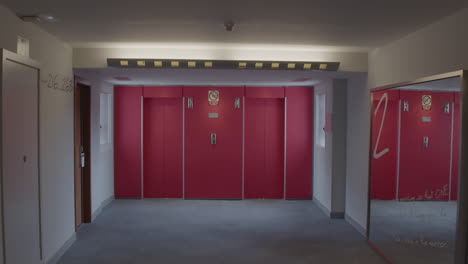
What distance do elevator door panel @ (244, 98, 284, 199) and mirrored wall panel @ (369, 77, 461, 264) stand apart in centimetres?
298

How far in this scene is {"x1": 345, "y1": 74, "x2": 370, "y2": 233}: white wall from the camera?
5.34 metres

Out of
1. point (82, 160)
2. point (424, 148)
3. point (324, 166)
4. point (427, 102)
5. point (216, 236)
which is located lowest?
point (216, 236)

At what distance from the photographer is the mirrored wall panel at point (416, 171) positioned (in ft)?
11.5

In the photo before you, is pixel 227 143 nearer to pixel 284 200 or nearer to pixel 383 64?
pixel 284 200

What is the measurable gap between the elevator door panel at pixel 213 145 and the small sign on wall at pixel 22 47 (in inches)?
159

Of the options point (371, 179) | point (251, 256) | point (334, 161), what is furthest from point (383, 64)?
point (251, 256)

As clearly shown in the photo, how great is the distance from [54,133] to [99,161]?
7.73 ft

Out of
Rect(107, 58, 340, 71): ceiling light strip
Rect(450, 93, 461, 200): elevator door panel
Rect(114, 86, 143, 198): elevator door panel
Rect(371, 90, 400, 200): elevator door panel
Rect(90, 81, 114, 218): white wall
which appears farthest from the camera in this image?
Rect(114, 86, 143, 198): elevator door panel

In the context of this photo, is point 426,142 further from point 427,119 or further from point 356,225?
point 356,225

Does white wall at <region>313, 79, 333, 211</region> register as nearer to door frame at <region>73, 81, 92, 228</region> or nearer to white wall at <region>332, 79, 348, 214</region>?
white wall at <region>332, 79, 348, 214</region>

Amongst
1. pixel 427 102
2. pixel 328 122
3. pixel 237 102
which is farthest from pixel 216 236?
pixel 427 102

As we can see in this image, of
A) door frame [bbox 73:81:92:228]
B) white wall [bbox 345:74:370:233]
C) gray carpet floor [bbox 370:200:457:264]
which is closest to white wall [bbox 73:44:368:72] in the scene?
door frame [bbox 73:81:92:228]

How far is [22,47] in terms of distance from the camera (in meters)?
3.68

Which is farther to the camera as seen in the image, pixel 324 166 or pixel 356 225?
pixel 324 166
